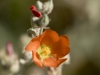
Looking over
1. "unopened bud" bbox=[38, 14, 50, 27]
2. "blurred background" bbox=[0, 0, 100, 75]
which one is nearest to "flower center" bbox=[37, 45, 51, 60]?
"unopened bud" bbox=[38, 14, 50, 27]

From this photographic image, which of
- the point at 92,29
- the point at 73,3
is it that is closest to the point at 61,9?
the point at 73,3

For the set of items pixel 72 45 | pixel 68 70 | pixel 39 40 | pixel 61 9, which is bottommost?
pixel 68 70

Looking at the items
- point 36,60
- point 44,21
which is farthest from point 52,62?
point 44,21

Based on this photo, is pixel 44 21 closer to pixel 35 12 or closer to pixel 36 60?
pixel 35 12

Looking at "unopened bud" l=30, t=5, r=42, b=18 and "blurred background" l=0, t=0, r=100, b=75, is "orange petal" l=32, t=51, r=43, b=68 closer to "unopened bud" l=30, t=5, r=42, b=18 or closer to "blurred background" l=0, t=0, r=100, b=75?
"unopened bud" l=30, t=5, r=42, b=18

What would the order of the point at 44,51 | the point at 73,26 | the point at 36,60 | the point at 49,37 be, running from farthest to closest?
the point at 73,26 → the point at 44,51 → the point at 49,37 → the point at 36,60

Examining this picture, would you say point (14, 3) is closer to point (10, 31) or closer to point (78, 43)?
point (10, 31)

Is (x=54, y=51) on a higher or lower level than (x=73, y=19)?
higher

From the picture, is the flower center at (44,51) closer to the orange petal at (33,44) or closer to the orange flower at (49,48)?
the orange flower at (49,48)
